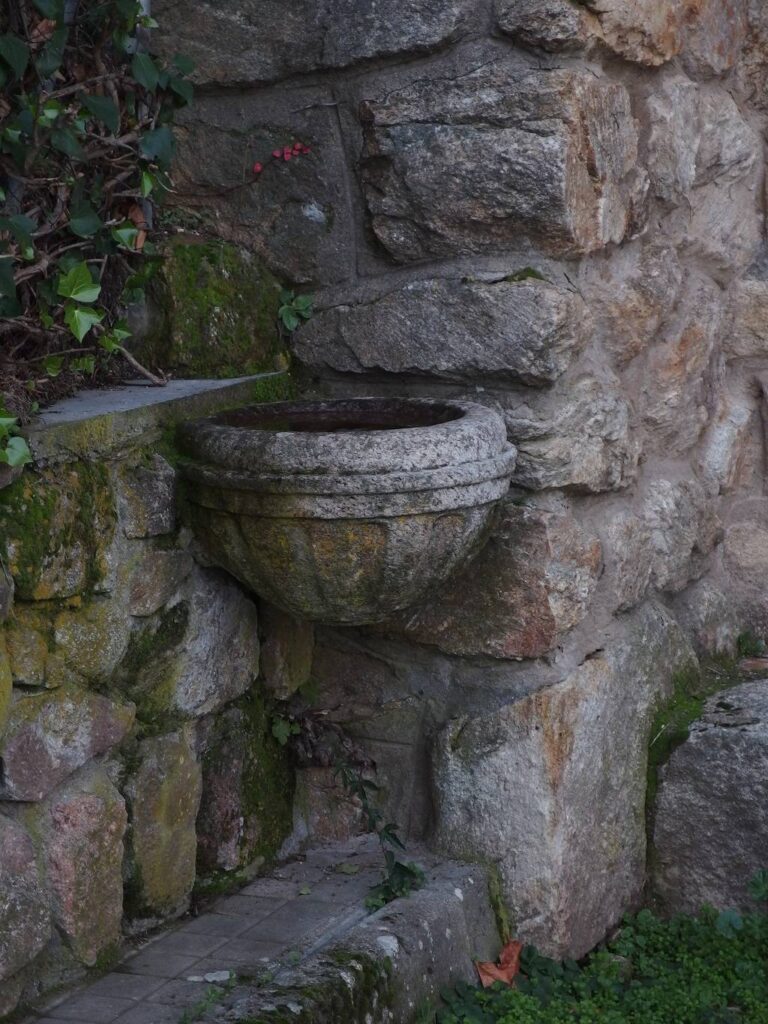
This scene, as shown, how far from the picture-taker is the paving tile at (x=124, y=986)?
6.97 ft

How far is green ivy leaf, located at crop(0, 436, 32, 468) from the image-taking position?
190 centimetres

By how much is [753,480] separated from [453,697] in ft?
3.56

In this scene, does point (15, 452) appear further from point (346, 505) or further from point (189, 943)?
point (189, 943)

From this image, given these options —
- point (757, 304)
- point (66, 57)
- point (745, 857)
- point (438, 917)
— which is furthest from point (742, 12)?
point (438, 917)

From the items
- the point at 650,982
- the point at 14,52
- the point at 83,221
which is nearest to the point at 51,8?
the point at 14,52

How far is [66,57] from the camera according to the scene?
7.38 feet

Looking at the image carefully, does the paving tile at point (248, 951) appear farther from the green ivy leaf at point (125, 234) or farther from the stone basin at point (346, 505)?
the green ivy leaf at point (125, 234)

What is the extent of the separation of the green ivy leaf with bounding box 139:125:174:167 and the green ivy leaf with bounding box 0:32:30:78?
33 cm

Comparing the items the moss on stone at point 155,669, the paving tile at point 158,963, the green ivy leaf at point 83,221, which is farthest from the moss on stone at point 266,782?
the green ivy leaf at point 83,221

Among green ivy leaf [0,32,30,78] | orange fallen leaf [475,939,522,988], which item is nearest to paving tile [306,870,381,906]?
orange fallen leaf [475,939,522,988]

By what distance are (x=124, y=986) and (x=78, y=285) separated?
3.61ft

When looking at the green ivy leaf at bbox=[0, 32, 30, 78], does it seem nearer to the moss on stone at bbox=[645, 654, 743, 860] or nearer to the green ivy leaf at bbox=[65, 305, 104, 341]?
the green ivy leaf at bbox=[65, 305, 104, 341]

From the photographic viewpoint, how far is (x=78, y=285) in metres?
2.16

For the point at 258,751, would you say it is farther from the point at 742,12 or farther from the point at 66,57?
the point at 742,12
